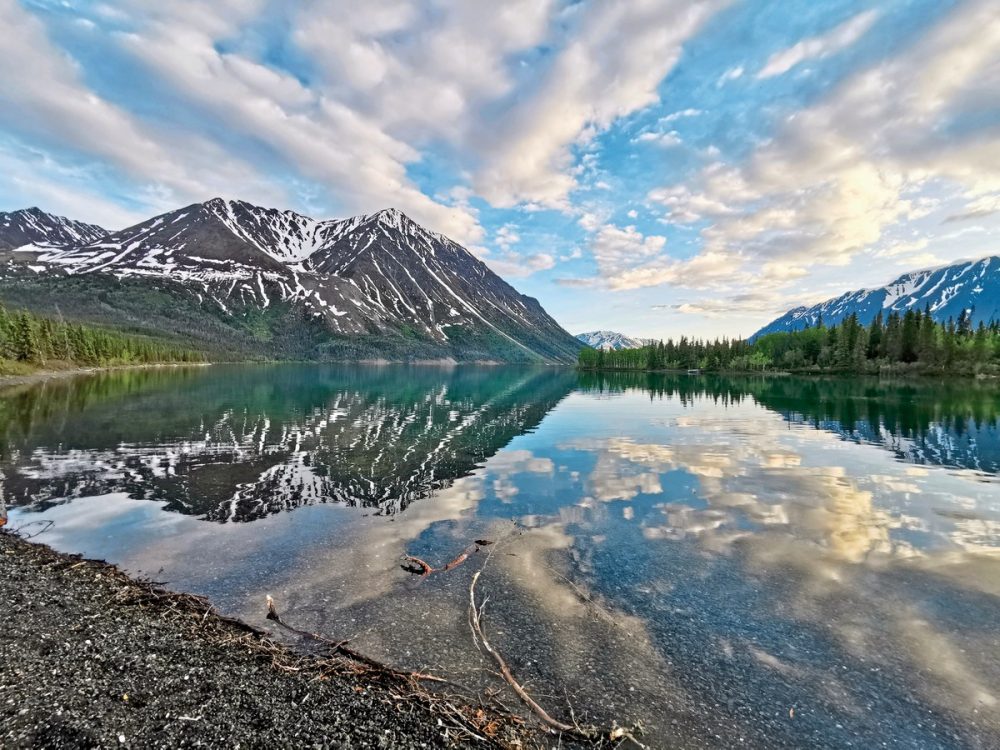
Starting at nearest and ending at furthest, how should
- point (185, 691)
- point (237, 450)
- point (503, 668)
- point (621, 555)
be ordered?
1. point (185, 691)
2. point (503, 668)
3. point (621, 555)
4. point (237, 450)

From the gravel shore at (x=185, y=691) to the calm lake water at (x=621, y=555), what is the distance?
157 centimetres

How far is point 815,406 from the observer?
273 feet

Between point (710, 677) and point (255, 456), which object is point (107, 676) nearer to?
point (710, 677)

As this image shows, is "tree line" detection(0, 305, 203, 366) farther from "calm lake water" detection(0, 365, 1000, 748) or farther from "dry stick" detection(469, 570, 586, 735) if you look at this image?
"dry stick" detection(469, 570, 586, 735)

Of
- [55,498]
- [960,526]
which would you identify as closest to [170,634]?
[55,498]

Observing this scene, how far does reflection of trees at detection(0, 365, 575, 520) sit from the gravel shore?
456 inches

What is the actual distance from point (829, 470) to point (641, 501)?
18371 mm

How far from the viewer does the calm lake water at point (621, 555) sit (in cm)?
1139

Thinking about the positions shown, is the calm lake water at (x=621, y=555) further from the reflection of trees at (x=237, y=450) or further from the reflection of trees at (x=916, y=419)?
the reflection of trees at (x=916, y=419)

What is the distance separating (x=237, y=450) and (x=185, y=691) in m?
34.2

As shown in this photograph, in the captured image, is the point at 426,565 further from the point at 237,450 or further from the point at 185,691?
the point at 237,450

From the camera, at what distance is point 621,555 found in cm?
1975

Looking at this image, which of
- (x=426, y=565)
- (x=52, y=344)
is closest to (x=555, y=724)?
(x=426, y=565)

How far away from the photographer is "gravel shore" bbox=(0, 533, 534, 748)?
357 inches
